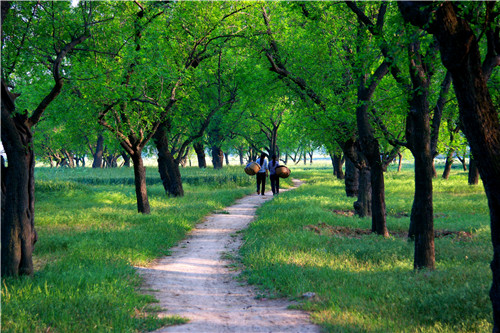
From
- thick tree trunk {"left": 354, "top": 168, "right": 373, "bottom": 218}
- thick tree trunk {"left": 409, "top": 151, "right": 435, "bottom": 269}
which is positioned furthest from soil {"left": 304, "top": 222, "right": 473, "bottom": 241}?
thick tree trunk {"left": 409, "top": 151, "right": 435, "bottom": 269}

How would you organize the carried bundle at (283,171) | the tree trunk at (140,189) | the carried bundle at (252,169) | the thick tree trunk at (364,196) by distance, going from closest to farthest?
the thick tree trunk at (364,196)
the tree trunk at (140,189)
the carried bundle at (283,171)
the carried bundle at (252,169)

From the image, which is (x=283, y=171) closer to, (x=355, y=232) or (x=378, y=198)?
(x=355, y=232)

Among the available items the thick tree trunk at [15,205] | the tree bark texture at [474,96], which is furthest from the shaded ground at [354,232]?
the thick tree trunk at [15,205]

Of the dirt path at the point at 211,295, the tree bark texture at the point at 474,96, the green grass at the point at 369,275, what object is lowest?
the dirt path at the point at 211,295

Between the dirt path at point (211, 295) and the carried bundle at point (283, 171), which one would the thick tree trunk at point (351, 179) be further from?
the dirt path at point (211, 295)

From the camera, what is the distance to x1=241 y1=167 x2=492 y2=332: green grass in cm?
552

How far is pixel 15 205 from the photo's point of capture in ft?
24.9

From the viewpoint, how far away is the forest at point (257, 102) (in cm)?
538

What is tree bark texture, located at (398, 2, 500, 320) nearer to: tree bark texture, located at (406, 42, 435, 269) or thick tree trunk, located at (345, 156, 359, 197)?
tree bark texture, located at (406, 42, 435, 269)

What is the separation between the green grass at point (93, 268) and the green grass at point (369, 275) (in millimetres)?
2441

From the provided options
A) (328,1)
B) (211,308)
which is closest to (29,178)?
(211,308)

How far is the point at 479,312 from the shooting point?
18.2 feet

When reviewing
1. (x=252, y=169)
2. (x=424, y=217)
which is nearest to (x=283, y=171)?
(x=252, y=169)

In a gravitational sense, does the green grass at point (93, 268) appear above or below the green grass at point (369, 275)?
above
